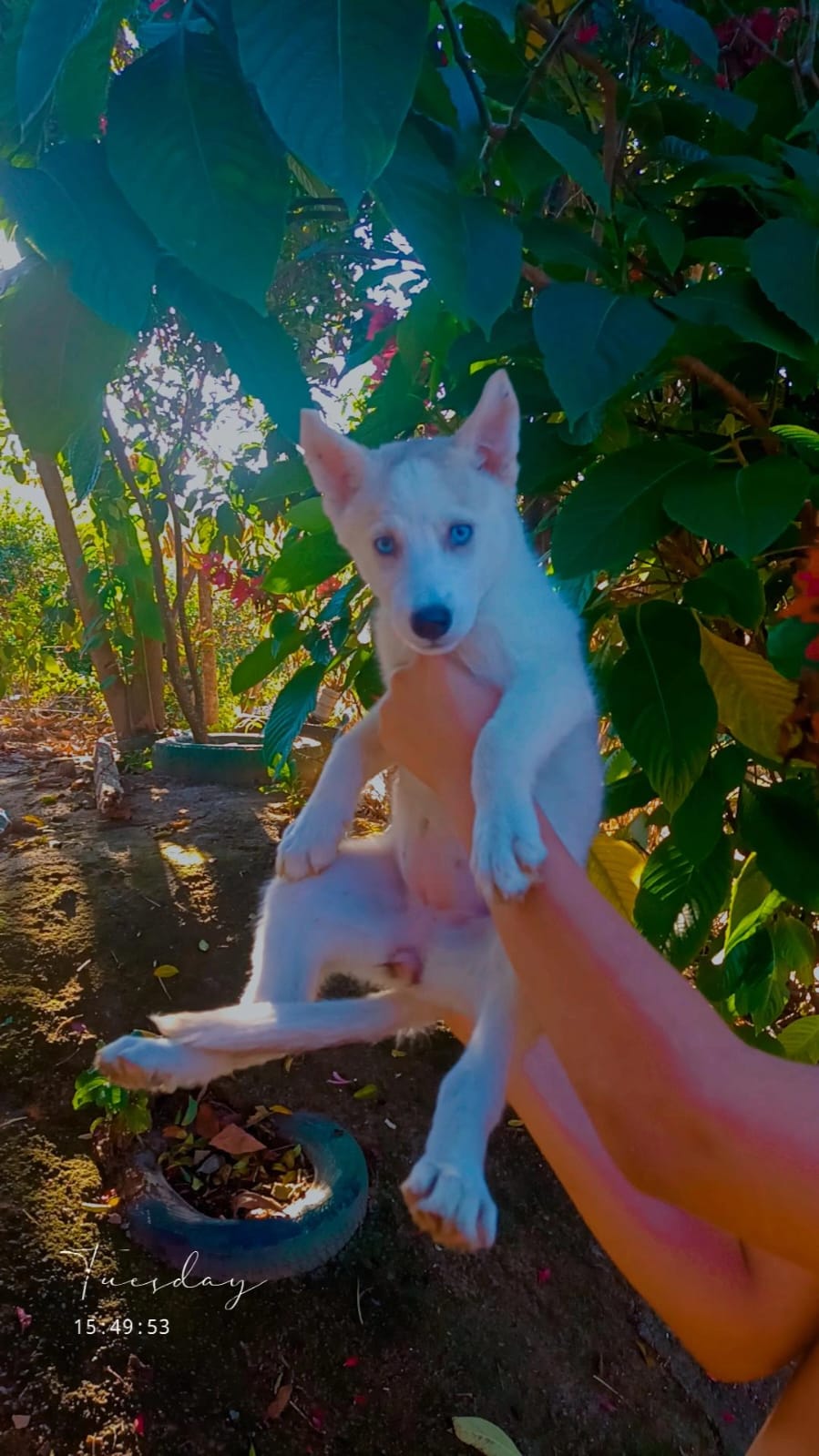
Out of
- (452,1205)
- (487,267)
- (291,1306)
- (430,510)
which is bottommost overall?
(291,1306)

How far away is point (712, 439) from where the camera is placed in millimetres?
960

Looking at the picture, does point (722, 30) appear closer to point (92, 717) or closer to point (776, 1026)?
point (776, 1026)

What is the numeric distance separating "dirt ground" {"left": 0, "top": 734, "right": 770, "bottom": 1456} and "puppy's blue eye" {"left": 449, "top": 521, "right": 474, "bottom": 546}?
4.23 ft

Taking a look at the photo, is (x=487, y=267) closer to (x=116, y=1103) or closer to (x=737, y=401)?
(x=737, y=401)

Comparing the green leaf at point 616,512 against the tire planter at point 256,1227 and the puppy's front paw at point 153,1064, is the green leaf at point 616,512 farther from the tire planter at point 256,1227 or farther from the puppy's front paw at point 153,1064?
the tire planter at point 256,1227

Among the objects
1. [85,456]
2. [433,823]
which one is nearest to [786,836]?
[433,823]

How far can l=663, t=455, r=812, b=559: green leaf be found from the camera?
2.21 feet

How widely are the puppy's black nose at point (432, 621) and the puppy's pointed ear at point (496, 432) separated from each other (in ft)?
0.58

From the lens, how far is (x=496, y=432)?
2.67 ft

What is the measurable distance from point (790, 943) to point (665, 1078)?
0.61m

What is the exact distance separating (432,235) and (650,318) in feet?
0.71

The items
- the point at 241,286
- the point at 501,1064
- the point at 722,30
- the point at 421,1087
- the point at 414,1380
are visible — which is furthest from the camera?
the point at 421,1087

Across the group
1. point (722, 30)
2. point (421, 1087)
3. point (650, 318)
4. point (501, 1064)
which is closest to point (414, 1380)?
point (421, 1087)

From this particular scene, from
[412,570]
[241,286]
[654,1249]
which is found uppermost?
[241,286]
